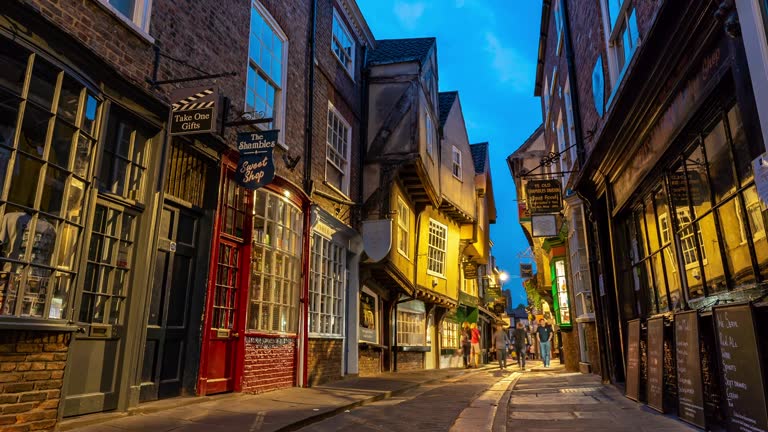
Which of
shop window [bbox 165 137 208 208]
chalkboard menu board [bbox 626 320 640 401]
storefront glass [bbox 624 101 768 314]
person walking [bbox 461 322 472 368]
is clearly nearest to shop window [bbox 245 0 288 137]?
shop window [bbox 165 137 208 208]

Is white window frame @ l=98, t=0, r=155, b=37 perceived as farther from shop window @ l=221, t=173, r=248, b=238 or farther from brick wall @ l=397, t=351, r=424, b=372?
brick wall @ l=397, t=351, r=424, b=372

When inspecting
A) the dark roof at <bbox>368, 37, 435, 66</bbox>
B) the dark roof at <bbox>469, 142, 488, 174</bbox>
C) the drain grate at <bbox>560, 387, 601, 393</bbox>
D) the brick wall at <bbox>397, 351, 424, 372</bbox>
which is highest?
the dark roof at <bbox>469, 142, 488, 174</bbox>

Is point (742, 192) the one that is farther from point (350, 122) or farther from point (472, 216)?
point (472, 216)

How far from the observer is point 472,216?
889 inches

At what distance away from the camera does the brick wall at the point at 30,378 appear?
4.38 meters

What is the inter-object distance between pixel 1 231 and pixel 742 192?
20.6 feet

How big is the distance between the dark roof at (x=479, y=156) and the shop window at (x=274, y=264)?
1883cm

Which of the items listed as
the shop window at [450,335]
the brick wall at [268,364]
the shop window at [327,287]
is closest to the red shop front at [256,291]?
the brick wall at [268,364]

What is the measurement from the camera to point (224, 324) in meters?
7.84

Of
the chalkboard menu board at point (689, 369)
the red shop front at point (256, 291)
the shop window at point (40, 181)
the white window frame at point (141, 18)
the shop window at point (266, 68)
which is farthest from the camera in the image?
the shop window at point (266, 68)

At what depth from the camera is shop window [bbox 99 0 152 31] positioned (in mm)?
6221

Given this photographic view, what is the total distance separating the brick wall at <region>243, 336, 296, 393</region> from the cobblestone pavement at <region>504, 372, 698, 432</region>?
3.94 m

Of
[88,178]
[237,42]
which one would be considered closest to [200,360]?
[88,178]

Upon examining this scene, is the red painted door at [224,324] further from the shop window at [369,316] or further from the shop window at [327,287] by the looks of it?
the shop window at [369,316]
